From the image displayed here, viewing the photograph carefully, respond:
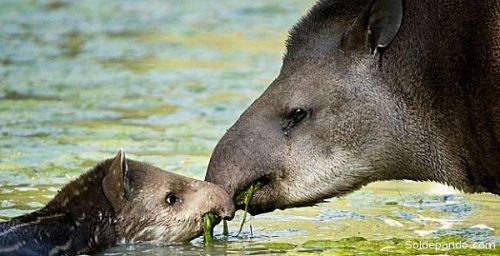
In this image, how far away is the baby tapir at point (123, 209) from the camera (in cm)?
1000

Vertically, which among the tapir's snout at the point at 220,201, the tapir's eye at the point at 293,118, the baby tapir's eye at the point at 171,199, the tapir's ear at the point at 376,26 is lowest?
the tapir's snout at the point at 220,201

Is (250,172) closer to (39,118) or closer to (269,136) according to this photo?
(269,136)

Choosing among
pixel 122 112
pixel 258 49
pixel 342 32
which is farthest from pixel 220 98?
pixel 342 32

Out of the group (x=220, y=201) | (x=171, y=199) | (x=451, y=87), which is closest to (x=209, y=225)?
(x=171, y=199)

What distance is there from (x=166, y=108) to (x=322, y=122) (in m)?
6.51

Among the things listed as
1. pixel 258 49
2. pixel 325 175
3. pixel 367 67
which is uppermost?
pixel 258 49

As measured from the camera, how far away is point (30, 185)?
12.4 m

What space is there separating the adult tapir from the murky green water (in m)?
0.53

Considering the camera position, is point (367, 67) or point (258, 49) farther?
point (258, 49)

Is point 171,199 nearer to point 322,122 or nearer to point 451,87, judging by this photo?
point 322,122

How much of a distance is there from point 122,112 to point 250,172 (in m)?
6.43

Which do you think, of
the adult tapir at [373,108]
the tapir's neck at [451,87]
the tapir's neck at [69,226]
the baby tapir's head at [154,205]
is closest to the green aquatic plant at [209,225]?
the baby tapir's head at [154,205]

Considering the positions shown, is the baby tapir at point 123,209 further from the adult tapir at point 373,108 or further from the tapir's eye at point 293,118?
the tapir's eye at point 293,118

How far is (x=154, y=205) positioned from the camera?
34.8 ft
